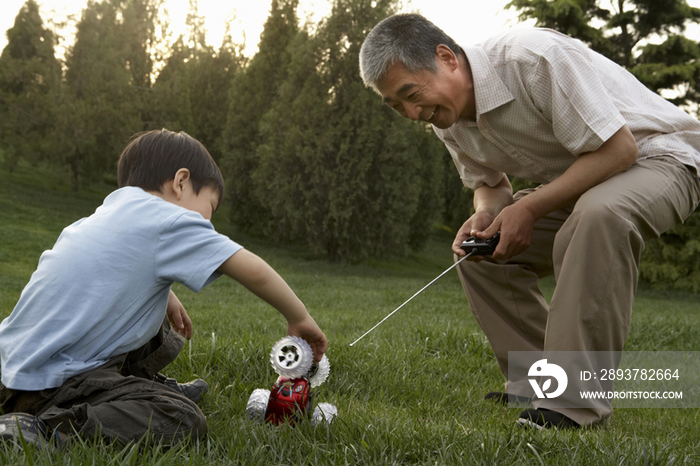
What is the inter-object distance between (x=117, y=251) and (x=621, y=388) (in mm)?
2587

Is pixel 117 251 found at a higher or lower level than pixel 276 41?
lower

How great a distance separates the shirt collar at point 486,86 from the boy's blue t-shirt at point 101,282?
4.25ft

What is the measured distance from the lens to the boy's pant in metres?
1.73

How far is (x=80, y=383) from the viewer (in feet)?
5.96

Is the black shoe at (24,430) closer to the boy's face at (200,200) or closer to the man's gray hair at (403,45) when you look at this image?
the boy's face at (200,200)

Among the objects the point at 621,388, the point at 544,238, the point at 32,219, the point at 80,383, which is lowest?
the point at 32,219

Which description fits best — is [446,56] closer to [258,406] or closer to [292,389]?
[292,389]

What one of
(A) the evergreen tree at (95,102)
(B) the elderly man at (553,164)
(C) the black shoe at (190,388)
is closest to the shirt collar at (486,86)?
(B) the elderly man at (553,164)

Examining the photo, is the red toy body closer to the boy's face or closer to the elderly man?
the boy's face

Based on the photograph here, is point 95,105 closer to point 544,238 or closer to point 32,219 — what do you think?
point 32,219

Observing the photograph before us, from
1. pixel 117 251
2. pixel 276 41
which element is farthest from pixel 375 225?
pixel 117 251

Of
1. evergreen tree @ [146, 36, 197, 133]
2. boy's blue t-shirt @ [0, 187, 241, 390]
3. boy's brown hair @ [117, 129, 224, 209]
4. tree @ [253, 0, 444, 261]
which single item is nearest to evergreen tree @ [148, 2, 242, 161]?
evergreen tree @ [146, 36, 197, 133]

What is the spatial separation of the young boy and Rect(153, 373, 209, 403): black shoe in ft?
1.32

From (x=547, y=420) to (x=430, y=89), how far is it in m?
1.36
